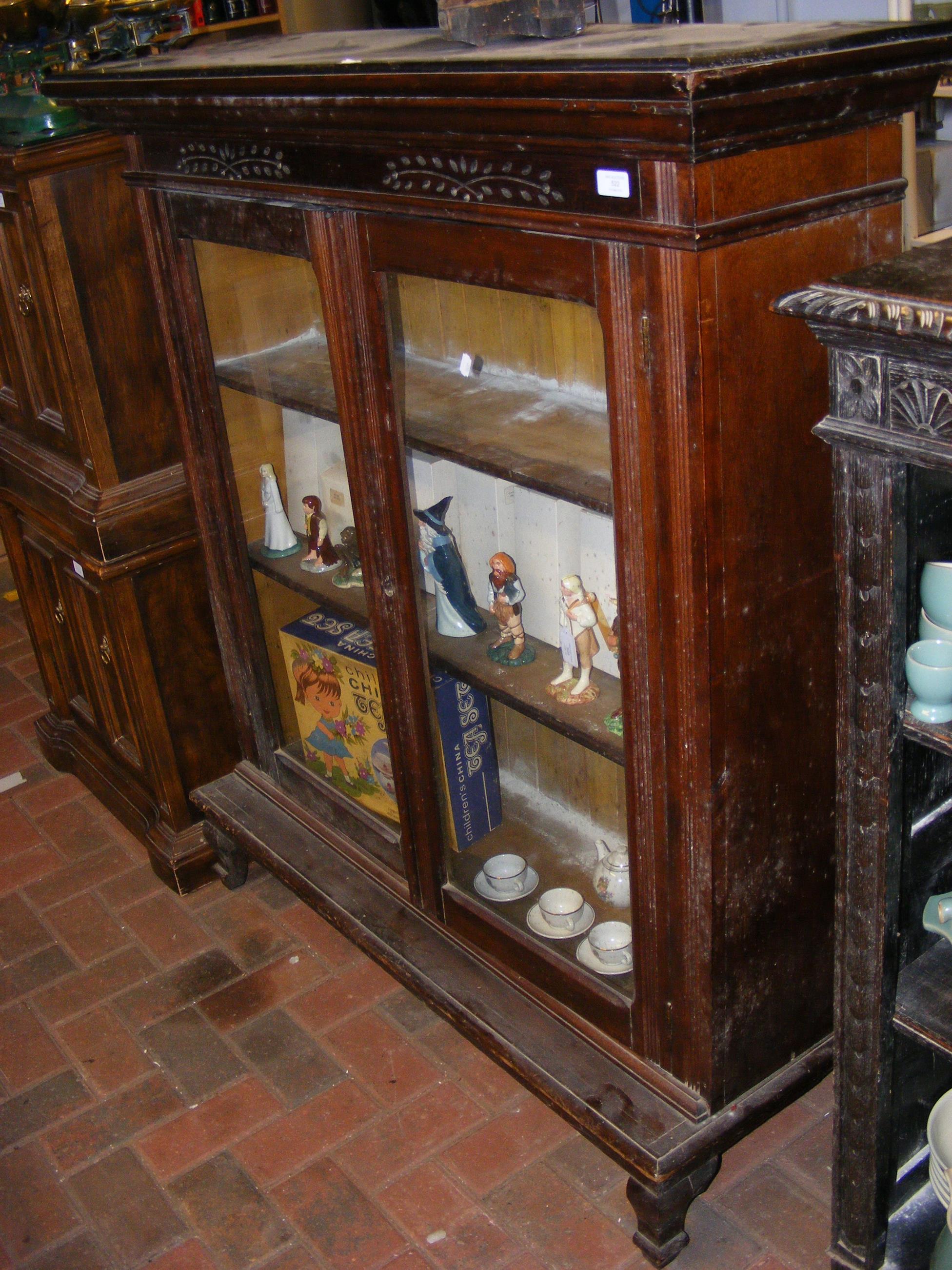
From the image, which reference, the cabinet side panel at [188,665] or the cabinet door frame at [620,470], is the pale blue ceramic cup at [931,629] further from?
the cabinet side panel at [188,665]

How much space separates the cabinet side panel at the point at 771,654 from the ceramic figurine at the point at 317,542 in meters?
1.11

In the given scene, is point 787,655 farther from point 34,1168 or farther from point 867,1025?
point 34,1168

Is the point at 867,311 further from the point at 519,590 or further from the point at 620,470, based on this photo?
the point at 519,590

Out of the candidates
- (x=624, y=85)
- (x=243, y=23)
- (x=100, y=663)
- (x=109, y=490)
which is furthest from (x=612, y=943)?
(x=243, y=23)

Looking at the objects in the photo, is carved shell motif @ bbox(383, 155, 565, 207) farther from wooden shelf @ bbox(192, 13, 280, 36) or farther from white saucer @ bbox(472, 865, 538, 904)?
wooden shelf @ bbox(192, 13, 280, 36)

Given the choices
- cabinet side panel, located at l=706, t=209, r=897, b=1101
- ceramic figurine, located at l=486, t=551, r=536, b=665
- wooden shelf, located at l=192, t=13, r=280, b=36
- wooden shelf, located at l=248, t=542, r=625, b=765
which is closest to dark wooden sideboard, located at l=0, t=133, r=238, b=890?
wooden shelf, located at l=248, t=542, r=625, b=765

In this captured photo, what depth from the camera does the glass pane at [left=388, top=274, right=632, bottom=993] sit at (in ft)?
6.06

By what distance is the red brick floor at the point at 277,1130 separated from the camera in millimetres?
2113

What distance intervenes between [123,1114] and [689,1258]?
1.15 m

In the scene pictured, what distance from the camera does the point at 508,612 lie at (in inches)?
86.0

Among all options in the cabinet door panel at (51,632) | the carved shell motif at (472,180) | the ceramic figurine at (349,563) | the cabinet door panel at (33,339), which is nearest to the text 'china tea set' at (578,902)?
the ceramic figurine at (349,563)

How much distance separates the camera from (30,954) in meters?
2.90

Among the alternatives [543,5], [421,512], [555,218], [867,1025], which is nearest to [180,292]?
[421,512]

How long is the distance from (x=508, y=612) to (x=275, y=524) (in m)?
0.72
